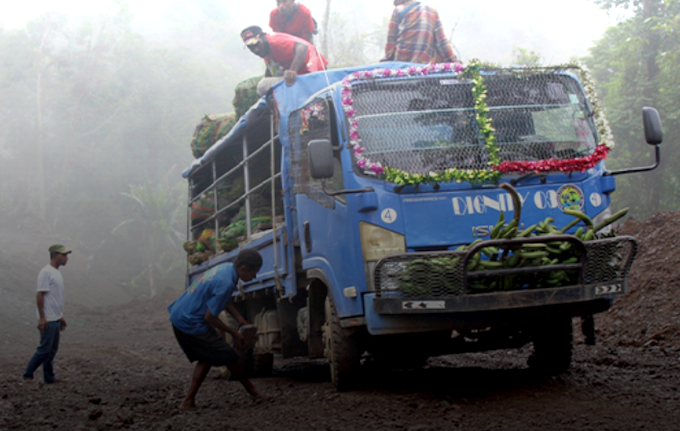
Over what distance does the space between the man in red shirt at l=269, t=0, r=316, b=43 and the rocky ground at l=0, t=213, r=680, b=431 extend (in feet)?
14.0

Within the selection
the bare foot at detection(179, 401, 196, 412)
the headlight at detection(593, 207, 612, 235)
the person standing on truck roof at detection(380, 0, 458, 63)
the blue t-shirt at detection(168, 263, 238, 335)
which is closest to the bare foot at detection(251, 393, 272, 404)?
the bare foot at detection(179, 401, 196, 412)

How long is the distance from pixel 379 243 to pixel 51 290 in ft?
15.5

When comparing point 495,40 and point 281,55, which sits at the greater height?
point 495,40

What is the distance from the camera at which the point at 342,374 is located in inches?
244

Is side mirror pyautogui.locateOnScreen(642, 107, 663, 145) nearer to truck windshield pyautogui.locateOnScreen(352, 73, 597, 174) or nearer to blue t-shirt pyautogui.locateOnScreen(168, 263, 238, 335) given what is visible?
truck windshield pyautogui.locateOnScreen(352, 73, 597, 174)

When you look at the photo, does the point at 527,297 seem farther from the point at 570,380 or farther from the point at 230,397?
the point at 230,397

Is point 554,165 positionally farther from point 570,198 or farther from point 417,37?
point 417,37

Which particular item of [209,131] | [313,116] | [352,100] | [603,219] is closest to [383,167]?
[352,100]

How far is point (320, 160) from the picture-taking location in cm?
557

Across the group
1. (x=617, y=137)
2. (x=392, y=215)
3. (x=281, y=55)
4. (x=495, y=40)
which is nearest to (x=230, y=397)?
(x=392, y=215)

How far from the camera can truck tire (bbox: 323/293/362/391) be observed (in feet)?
20.1

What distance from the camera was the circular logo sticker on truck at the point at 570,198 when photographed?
5859 mm

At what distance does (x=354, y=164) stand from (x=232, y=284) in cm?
135

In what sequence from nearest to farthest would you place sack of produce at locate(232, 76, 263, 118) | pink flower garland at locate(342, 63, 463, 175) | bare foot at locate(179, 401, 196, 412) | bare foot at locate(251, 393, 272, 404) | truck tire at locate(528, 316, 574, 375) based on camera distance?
pink flower garland at locate(342, 63, 463, 175), bare foot at locate(179, 401, 196, 412), bare foot at locate(251, 393, 272, 404), truck tire at locate(528, 316, 574, 375), sack of produce at locate(232, 76, 263, 118)
